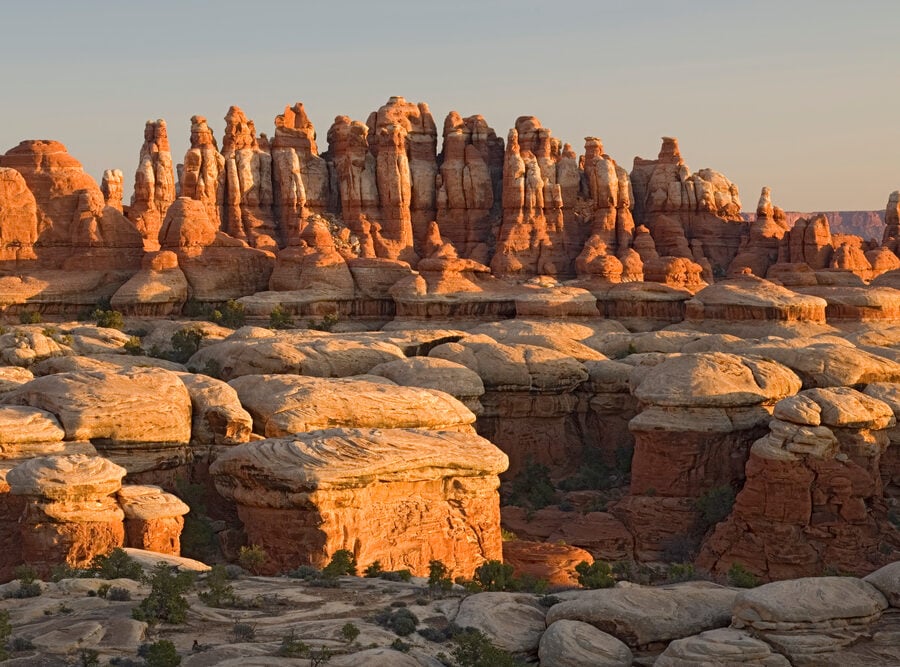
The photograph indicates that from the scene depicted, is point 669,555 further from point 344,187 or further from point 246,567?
point 344,187

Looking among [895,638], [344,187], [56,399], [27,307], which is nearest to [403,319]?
[27,307]

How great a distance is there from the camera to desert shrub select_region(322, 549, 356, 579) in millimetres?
18905

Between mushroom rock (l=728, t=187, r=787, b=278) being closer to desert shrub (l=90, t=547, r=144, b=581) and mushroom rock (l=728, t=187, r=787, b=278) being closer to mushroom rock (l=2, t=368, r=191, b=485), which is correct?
mushroom rock (l=2, t=368, r=191, b=485)

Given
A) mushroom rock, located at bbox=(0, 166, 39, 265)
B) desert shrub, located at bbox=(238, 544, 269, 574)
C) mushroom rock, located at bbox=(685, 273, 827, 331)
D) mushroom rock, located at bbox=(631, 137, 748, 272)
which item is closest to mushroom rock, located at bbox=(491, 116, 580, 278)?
mushroom rock, located at bbox=(631, 137, 748, 272)

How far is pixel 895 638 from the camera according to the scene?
50.8ft

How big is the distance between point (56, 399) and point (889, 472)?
2080 cm

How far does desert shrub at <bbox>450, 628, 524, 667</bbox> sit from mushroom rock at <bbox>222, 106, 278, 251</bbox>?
60385mm

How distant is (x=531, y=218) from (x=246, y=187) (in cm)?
1803

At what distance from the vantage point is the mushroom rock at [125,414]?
1027 inches

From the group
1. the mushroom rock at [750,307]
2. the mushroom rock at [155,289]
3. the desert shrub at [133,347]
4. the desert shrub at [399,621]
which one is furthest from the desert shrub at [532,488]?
the mushroom rock at [155,289]

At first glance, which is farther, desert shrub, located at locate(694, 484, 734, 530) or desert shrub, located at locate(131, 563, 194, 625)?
desert shrub, located at locate(694, 484, 734, 530)

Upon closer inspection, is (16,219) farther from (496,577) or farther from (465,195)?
(496,577)

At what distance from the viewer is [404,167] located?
261 ft

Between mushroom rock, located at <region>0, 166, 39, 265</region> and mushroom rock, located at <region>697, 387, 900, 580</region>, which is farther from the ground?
mushroom rock, located at <region>0, 166, 39, 265</region>
